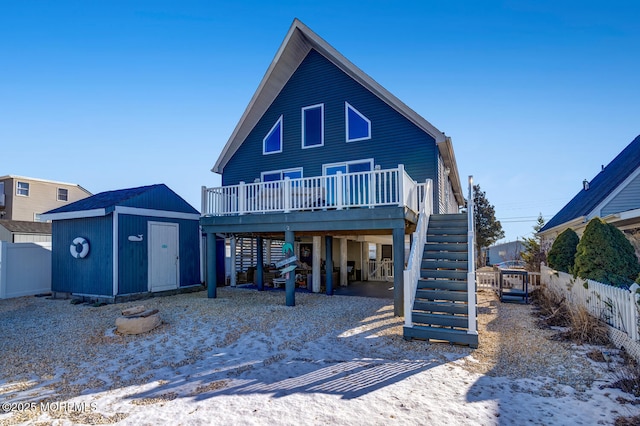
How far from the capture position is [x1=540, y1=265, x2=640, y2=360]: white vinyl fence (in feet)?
16.9

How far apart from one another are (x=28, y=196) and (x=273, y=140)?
21.6 m

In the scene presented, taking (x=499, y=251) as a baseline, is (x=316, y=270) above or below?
above

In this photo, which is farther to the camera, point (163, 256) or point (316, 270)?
point (316, 270)

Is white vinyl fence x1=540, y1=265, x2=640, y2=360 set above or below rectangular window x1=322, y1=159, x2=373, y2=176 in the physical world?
below

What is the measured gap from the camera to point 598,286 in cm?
664

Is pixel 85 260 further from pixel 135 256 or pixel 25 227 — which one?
pixel 25 227

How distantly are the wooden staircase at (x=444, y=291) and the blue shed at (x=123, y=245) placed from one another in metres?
8.67

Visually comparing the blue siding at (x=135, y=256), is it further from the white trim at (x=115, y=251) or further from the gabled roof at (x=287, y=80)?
the gabled roof at (x=287, y=80)

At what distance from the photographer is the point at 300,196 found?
965 cm

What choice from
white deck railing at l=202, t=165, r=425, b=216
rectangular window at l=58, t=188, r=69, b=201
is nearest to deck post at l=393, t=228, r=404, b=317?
white deck railing at l=202, t=165, r=425, b=216

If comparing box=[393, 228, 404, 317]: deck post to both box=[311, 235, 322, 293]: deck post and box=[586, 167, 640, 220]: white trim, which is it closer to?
box=[311, 235, 322, 293]: deck post

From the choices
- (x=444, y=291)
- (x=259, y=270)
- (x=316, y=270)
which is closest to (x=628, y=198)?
(x=444, y=291)

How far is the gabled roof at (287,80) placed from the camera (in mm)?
11280

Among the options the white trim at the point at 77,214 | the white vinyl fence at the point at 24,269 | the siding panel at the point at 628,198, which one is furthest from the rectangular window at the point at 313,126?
the white vinyl fence at the point at 24,269
